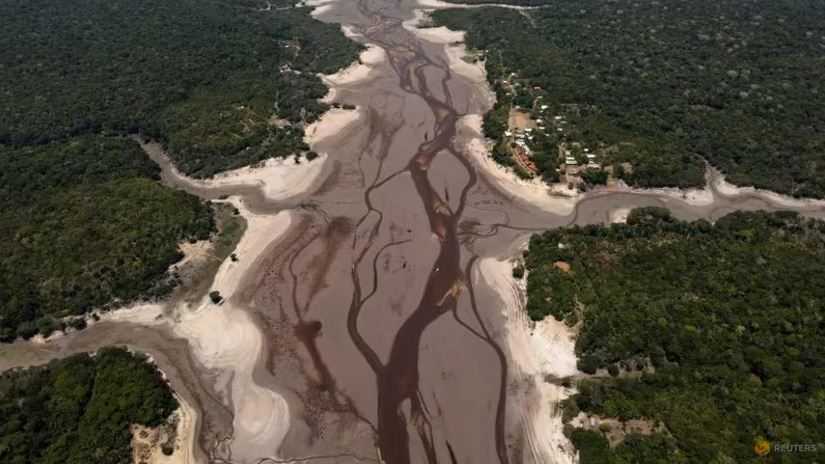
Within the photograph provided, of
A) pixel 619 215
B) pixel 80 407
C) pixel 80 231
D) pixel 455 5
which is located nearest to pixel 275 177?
pixel 80 231

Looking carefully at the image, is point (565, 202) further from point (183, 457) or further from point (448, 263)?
point (183, 457)

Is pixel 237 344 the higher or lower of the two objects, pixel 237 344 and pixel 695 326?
the lower

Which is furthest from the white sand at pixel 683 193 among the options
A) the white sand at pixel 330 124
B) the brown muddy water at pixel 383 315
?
the white sand at pixel 330 124

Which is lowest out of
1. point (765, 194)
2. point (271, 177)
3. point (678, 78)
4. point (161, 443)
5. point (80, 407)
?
point (161, 443)

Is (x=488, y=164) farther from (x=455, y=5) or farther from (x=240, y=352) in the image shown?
(x=455, y=5)

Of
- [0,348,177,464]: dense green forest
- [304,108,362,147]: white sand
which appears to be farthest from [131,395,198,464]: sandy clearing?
[304,108,362,147]: white sand

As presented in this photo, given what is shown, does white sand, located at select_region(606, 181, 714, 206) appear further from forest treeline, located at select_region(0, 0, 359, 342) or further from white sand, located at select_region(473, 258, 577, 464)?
forest treeline, located at select_region(0, 0, 359, 342)
